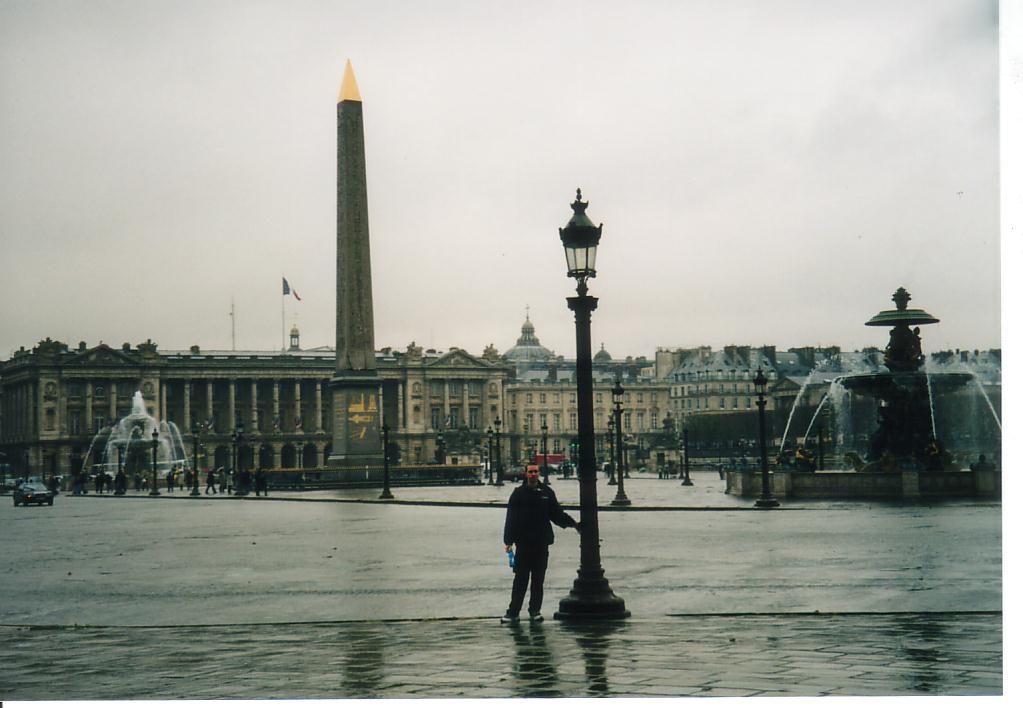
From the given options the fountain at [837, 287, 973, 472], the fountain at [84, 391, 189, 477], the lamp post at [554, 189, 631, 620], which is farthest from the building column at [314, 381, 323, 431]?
the lamp post at [554, 189, 631, 620]

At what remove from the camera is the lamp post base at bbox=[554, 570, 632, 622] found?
12.6 meters

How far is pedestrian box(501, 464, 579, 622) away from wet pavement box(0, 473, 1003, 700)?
351 millimetres

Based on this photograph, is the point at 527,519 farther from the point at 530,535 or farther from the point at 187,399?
the point at 187,399

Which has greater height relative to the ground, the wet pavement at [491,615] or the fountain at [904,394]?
the fountain at [904,394]

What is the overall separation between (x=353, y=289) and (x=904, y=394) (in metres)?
20.3

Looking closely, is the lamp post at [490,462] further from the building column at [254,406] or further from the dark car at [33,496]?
the building column at [254,406]

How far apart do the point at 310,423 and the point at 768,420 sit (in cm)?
5036

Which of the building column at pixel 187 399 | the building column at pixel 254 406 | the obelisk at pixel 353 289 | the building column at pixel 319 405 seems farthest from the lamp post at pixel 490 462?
the building column at pixel 319 405

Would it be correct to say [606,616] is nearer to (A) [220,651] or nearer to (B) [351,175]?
(A) [220,651]

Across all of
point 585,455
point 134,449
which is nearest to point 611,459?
point 134,449

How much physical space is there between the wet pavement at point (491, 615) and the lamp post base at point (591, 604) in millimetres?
339

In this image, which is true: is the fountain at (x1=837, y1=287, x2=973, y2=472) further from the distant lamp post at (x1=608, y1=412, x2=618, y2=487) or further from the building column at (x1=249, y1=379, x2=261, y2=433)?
the building column at (x1=249, y1=379, x2=261, y2=433)

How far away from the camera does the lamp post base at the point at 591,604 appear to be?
12.6 m

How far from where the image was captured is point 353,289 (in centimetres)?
4941
